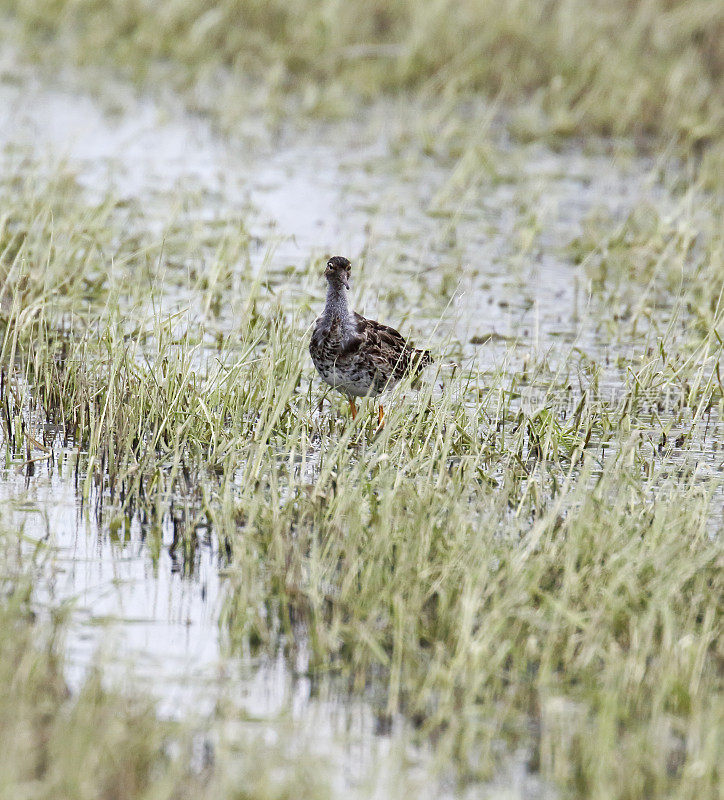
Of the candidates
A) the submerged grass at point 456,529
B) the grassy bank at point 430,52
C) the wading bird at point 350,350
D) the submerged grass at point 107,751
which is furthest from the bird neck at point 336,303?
the grassy bank at point 430,52

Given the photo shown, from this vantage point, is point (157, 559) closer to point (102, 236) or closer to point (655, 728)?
point (655, 728)

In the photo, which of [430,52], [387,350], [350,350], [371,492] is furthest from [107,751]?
[430,52]

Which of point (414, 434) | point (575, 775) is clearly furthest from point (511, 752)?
point (414, 434)

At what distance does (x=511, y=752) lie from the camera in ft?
14.3

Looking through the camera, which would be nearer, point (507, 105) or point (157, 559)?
point (157, 559)

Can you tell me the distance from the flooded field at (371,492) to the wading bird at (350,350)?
20 centimetres

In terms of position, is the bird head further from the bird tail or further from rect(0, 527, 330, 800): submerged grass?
rect(0, 527, 330, 800): submerged grass

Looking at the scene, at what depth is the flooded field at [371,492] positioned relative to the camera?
14.7 ft

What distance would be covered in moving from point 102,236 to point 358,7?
32.7ft

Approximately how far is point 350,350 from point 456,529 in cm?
206

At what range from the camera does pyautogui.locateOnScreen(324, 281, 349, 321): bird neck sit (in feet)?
24.6

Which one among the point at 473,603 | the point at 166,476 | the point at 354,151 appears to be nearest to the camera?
the point at 473,603

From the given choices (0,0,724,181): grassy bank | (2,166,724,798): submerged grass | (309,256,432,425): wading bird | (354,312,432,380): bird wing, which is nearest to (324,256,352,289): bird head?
(309,256,432,425): wading bird

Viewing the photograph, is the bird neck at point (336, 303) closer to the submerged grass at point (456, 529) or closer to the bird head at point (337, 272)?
the bird head at point (337, 272)
